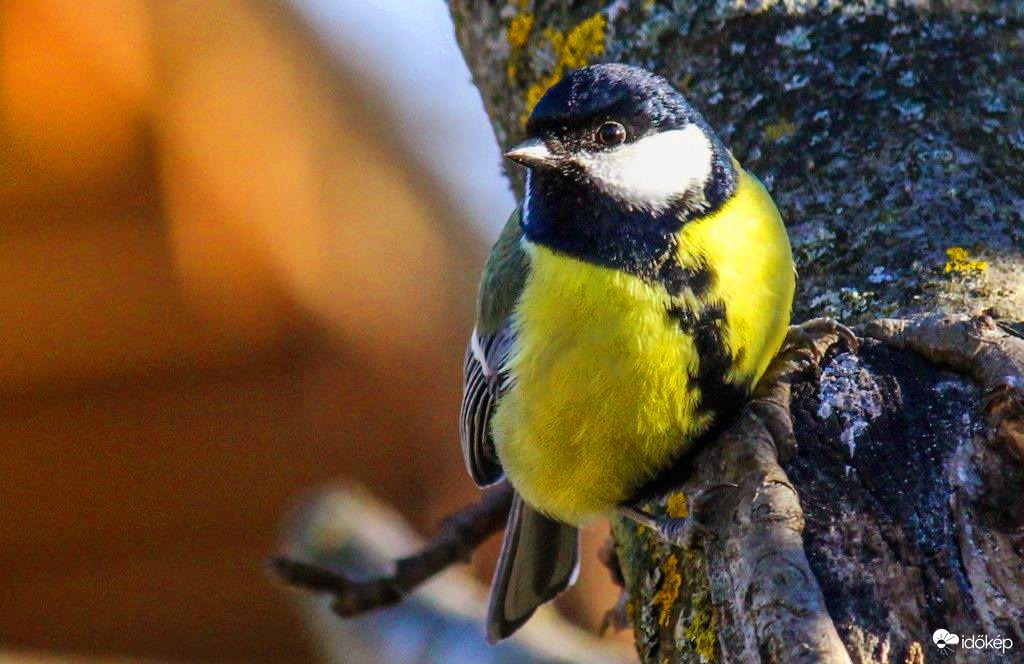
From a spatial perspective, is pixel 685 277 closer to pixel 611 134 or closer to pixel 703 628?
pixel 611 134

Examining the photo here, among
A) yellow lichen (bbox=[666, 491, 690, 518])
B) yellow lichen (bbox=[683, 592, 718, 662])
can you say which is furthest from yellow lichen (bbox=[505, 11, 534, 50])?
yellow lichen (bbox=[683, 592, 718, 662])

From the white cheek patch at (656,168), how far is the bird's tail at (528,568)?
2.92 feet

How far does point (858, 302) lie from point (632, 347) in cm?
47

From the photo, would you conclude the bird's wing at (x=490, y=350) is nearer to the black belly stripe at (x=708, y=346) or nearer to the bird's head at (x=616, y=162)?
the bird's head at (x=616, y=162)

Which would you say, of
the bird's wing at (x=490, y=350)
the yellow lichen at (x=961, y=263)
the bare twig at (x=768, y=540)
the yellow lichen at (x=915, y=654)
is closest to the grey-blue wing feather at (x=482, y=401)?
the bird's wing at (x=490, y=350)

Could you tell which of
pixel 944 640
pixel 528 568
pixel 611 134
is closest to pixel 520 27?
pixel 611 134

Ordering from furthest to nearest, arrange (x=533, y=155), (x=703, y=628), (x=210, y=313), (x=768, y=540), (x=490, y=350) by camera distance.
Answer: (x=210, y=313), (x=490, y=350), (x=533, y=155), (x=703, y=628), (x=768, y=540)

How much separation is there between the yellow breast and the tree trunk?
0.11 metres

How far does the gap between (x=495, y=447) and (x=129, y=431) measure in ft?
7.85

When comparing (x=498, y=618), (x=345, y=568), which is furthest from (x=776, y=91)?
(x=345, y=568)

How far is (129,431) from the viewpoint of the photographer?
4.46 m

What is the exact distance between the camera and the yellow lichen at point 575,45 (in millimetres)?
2701

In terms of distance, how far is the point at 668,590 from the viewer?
205cm

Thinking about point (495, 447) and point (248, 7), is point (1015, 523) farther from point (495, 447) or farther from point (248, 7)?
point (248, 7)
